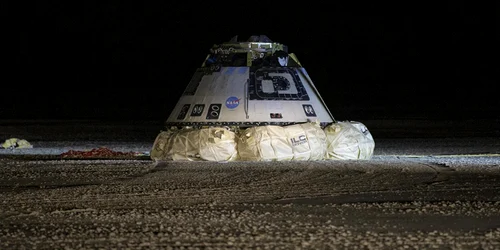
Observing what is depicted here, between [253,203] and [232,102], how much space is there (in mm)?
6679

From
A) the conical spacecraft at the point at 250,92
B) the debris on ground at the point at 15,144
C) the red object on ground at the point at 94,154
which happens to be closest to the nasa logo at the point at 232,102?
the conical spacecraft at the point at 250,92

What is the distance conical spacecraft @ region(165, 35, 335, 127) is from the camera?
61.2 feet

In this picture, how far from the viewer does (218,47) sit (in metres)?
19.6

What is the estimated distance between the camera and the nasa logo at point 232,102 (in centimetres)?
1878

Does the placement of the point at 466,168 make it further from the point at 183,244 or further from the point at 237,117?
the point at 183,244

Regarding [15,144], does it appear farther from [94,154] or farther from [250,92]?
[250,92]

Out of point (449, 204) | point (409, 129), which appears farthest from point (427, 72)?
point (449, 204)

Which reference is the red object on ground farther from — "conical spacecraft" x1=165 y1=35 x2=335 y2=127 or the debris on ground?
the debris on ground

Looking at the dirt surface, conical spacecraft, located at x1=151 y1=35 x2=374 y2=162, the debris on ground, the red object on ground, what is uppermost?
conical spacecraft, located at x1=151 y1=35 x2=374 y2=162

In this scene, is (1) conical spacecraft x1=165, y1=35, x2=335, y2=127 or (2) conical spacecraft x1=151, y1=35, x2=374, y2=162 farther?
(1) conical spacecraft x1=165, y1=35, x2=335, y2=127

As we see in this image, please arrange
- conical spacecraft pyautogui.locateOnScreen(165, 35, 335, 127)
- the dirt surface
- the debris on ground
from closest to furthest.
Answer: the dirt surface → conical spacecraft pyautogui.locateOnScreen(165, 35, 335, 127) → the debris on ground

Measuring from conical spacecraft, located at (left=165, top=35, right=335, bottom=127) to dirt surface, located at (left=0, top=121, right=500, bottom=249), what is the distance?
1347 mm

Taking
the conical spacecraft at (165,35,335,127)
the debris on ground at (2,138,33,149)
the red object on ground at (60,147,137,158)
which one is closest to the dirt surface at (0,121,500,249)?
the red object on ground at (60,147,137,158)

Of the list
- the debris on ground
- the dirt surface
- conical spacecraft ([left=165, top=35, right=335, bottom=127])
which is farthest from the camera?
the debris on ground
